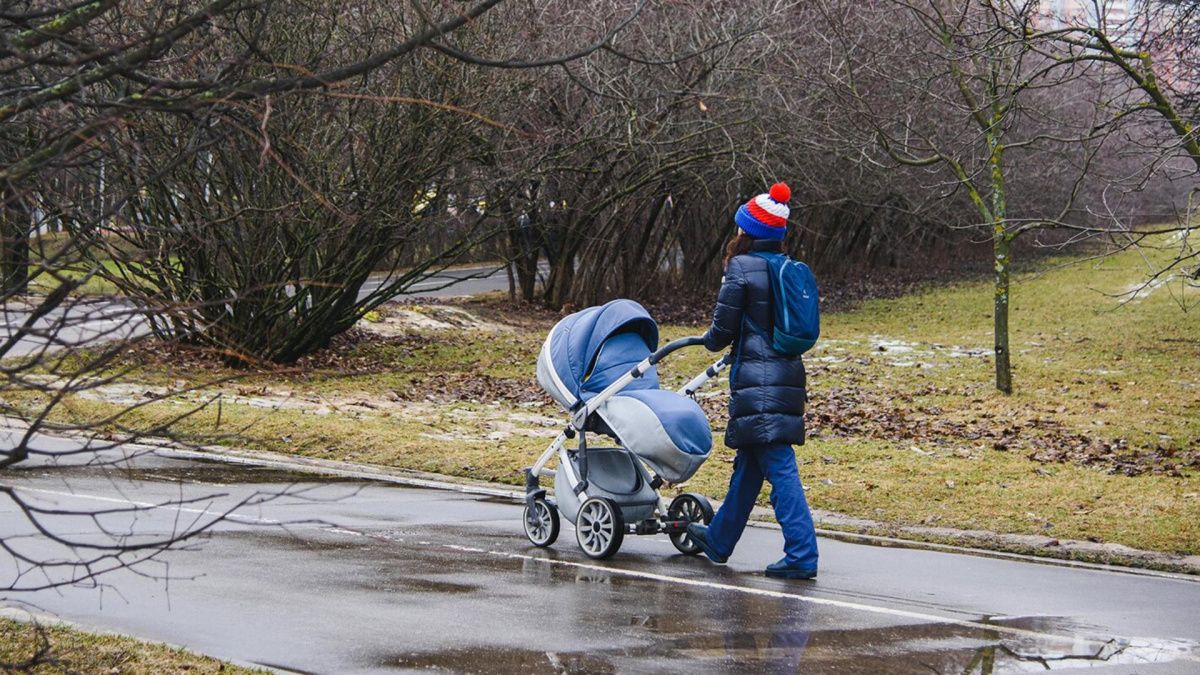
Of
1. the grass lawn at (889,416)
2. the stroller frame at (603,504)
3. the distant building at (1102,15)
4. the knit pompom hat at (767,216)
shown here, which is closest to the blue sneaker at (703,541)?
the stroller frame at (603,504)

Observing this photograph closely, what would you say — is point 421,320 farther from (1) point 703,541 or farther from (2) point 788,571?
(2) point 788,571

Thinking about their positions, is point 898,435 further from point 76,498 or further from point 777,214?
point 76,498

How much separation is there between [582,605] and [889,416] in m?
10.6

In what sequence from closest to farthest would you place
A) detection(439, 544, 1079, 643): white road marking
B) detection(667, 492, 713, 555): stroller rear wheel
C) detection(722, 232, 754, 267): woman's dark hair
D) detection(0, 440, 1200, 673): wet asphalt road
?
detection(0, 440, 1200, 673): wet asphalt road, detection(439, 544, 1079, 643): white road marking, detection(722, 232, 754, 267): woman's dark hair, detection(667, 492, 713, 555): stroller rear wheel

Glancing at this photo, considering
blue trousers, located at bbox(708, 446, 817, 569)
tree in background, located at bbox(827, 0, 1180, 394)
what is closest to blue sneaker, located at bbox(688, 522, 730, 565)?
blue trousers, located at bbox(708, 446, 817, 569)

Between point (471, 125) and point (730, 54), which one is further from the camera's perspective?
point (730, 54)

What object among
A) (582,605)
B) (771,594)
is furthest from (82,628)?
(771,594)

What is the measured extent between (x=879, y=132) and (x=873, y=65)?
484cm

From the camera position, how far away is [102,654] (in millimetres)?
6234

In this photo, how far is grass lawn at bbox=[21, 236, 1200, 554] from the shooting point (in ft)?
38.5

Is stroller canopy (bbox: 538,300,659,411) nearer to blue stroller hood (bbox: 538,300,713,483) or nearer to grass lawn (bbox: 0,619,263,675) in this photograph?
blue stroller hood (bbox: 538,300,713,483)

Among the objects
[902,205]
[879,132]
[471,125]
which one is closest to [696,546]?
[879,132]

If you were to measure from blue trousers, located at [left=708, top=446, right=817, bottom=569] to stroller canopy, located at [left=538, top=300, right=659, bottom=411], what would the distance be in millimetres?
889

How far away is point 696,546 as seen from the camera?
9.61 metres
